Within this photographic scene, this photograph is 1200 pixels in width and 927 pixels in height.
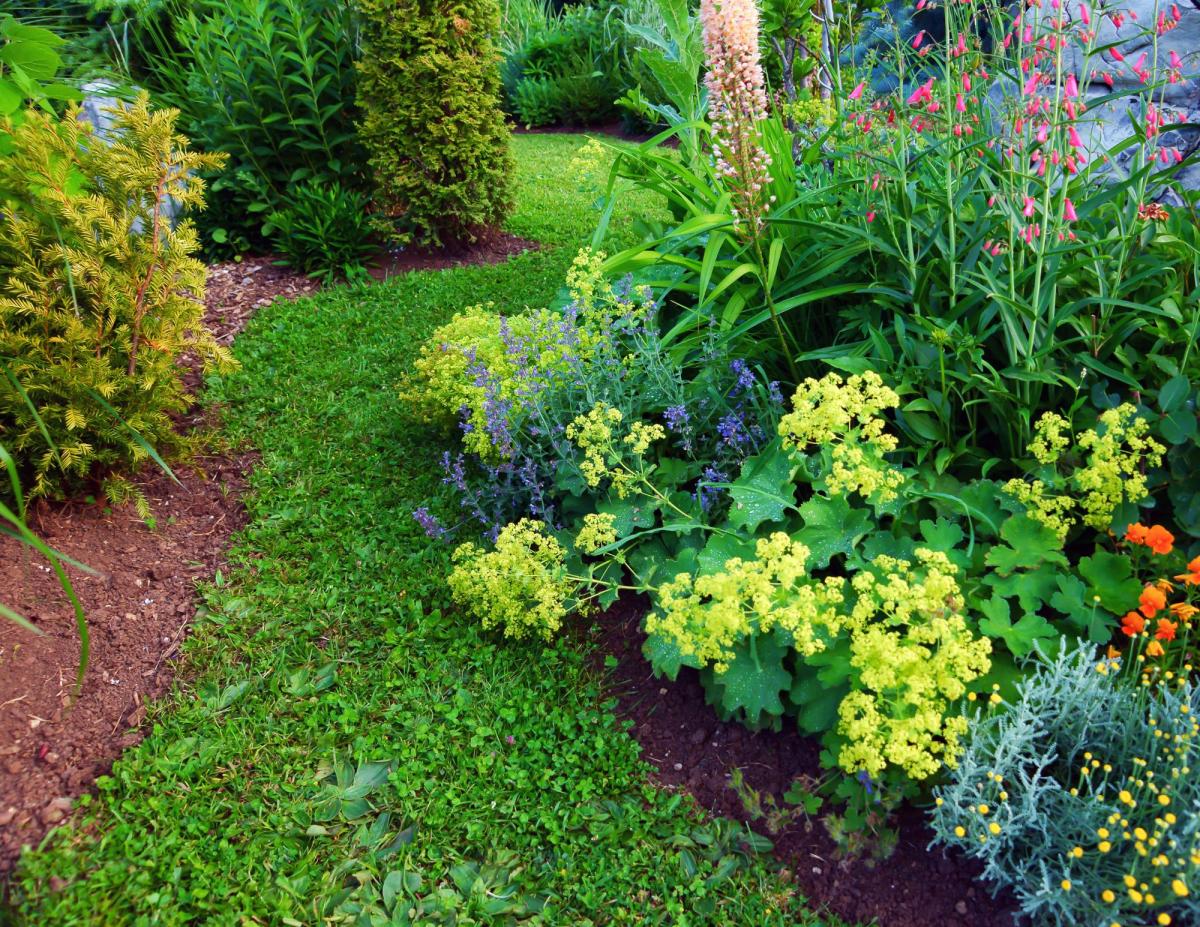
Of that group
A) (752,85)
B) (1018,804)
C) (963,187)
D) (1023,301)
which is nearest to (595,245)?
(752,85)

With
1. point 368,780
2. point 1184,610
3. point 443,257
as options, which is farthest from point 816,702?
point 443,257

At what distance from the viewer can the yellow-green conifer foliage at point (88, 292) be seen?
2926mm

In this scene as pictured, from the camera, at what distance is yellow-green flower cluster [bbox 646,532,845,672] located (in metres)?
1.99

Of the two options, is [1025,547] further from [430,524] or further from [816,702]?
[430,524]

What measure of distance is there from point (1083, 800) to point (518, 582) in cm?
157

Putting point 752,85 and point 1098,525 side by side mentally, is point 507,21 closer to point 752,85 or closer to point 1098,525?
point 752,85

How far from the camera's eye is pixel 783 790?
2.30m

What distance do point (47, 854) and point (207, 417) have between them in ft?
7.14

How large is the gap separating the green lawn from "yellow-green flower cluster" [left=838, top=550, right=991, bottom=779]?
0.50 metres

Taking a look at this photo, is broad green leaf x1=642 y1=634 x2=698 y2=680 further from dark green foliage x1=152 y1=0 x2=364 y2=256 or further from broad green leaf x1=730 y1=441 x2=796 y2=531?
dark green foliage x1=152 y1=0 x2=364 y2=256

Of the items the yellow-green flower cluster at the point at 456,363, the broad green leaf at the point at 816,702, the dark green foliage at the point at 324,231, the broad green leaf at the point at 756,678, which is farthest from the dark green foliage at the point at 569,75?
the broad green leaf at the point at 816,702

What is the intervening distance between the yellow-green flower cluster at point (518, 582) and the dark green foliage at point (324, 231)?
3022mm

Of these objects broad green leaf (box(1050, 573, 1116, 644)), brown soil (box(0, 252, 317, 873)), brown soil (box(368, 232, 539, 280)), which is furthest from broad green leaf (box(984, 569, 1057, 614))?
brown soil (box(368, 232, 539, 280))

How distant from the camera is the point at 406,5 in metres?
4.74
